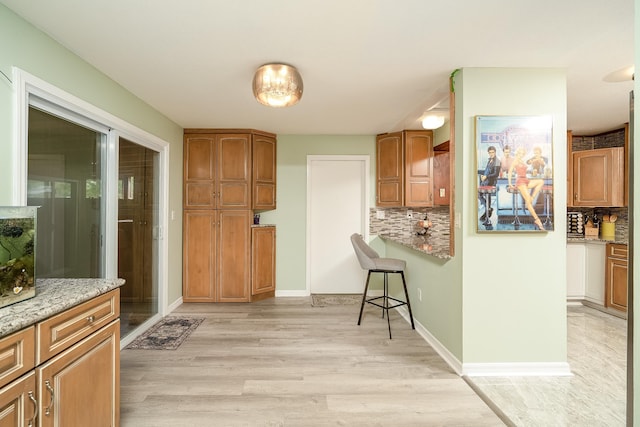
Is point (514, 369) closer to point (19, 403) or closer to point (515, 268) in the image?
point (515, 268)

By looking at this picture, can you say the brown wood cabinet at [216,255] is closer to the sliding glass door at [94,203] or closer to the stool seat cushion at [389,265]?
the sliding glass door at [94,203]

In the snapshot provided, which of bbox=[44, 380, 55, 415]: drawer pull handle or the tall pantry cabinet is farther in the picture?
the tall pantry cabinet

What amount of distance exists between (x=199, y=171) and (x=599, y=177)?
5.19 metres

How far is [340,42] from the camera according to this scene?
198cm

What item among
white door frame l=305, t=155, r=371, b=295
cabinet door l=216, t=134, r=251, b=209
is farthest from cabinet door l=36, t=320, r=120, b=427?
white door frame l=305, t=155, r=371, b=295

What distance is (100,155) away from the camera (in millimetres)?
2611

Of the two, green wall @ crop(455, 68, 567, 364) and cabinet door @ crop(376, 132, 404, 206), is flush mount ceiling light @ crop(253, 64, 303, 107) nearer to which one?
green wall @ crop(455, 68, 567, 364)

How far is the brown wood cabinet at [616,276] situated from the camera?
3562 mm

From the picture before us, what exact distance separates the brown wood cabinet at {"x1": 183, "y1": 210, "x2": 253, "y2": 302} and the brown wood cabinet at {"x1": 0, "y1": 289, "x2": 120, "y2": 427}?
2.49 metres

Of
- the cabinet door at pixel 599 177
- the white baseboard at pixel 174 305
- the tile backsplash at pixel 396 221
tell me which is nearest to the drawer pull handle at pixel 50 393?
the white baseboard at pixel 174 305

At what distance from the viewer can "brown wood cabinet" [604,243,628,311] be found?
11.7 feet

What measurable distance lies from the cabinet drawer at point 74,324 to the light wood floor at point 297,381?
2.61ft

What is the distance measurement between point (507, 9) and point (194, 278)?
4174 millimetres

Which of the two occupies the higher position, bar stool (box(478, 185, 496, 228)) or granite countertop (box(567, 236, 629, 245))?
bar stool (box(478, 185, 496, 228))
